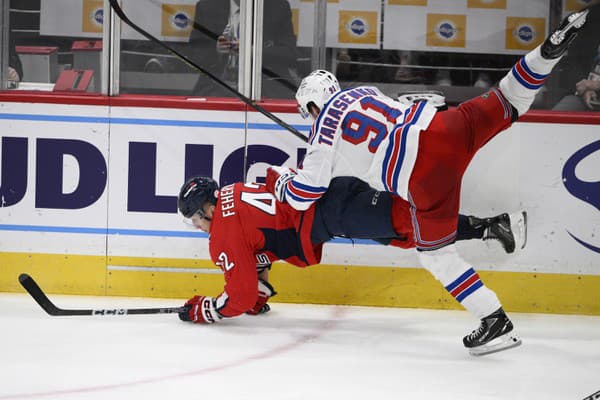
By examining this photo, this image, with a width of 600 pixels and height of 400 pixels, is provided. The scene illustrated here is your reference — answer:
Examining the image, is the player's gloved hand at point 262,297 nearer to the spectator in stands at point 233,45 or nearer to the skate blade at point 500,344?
the spectator in stands at point 233,45

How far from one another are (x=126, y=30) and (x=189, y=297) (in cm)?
136

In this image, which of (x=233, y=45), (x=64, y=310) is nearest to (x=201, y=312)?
(x=64, y=310)

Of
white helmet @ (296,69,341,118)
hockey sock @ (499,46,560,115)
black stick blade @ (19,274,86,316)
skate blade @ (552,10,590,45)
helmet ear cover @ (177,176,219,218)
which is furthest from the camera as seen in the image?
black stick blade @ (19,274,86,316)

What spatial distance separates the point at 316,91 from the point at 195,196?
2.27 ft

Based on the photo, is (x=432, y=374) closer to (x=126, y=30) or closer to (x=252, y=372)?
(x=252, y=372)

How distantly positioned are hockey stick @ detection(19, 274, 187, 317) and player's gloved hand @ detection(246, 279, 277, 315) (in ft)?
1.23

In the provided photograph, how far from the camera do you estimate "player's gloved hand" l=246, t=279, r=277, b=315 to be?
4.43m

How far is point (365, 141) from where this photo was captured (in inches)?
153

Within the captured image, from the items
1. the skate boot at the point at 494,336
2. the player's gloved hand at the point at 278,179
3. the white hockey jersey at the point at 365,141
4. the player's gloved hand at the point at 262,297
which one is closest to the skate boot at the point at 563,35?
the white hockey jersey at the point at 365,141

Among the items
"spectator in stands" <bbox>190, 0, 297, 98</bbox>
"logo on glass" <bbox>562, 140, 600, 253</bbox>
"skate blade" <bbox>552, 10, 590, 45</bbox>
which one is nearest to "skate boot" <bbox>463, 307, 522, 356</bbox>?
"logo on glass" <bbox>562, 140, 600, 253</bbox>

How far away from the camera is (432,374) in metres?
3.53

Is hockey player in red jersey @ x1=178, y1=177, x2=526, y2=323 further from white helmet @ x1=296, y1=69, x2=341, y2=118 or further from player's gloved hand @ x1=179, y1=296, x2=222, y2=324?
white helmet @ x1=296, y1=69, x2=341, y2=118

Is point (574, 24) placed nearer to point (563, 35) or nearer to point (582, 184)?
point (563, 35)

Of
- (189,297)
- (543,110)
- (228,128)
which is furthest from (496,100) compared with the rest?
(189,297)
